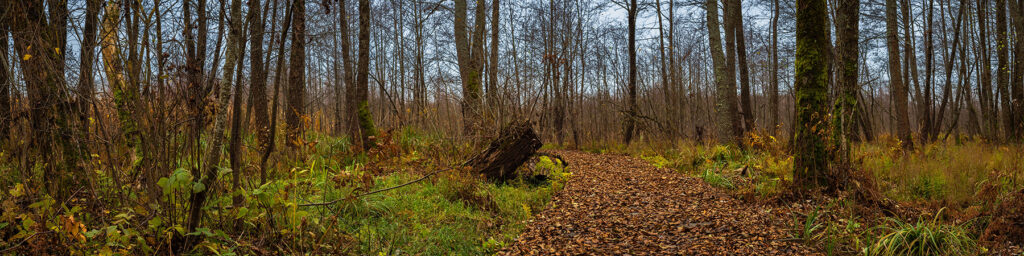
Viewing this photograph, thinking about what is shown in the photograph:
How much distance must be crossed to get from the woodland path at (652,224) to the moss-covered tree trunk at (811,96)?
60 centimetres

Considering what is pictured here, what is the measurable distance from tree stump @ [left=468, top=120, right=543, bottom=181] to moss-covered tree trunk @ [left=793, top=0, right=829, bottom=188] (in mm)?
2824

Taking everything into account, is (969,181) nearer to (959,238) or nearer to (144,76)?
(959,238)

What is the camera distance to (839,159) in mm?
4379

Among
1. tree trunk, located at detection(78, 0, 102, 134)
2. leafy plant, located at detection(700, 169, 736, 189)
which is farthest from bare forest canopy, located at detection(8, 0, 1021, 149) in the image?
leafy plant, located at detection(700, 169, 736, 189)

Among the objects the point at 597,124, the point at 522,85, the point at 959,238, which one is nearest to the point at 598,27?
the point at 597,124

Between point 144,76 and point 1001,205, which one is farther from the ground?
point 144,76

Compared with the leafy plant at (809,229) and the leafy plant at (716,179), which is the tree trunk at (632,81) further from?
the leafy plant at (809,229)

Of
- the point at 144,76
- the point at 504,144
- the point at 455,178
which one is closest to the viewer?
the point at 144,76

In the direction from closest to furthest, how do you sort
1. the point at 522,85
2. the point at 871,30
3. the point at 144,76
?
1. the point at 144,76
2. the point at 522,85
3. the point at 871,30

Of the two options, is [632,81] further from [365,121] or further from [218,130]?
[218,130]

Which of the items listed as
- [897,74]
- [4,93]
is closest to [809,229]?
[4,93]

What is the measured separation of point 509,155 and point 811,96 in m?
3.23

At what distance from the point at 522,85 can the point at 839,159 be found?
460 cm

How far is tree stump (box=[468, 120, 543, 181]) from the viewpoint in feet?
19.1
